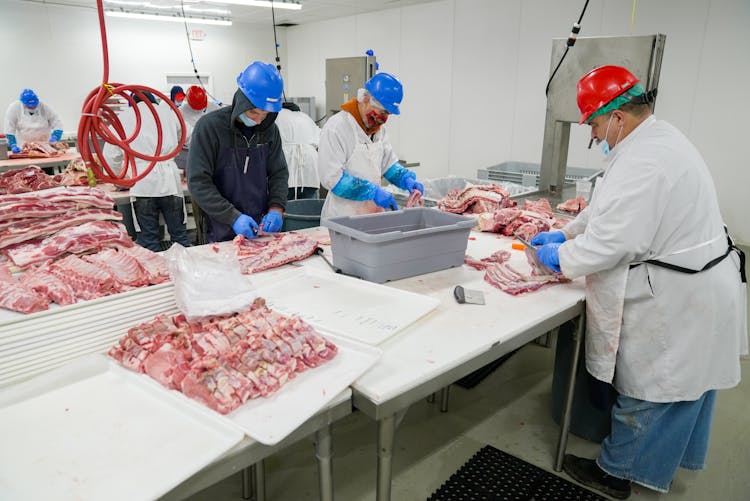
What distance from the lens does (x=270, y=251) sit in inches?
95.6

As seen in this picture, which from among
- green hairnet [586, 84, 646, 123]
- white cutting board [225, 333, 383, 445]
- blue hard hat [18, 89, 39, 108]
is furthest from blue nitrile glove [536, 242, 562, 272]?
blue hard hat [18, 89, 39, 108]

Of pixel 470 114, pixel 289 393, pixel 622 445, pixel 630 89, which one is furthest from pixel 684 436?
pixel 470 114

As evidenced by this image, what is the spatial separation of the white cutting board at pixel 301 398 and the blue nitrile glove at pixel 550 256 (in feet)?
3.38

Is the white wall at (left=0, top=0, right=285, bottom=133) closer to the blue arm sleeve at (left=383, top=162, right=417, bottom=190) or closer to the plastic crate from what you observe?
the plastic crate

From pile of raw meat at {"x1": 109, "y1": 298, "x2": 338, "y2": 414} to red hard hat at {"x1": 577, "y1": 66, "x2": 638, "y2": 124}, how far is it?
153 centimetres

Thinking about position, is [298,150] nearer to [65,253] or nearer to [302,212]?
[302,212]

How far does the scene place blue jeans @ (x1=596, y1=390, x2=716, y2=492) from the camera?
2.14m

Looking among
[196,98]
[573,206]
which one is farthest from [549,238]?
[196,98]

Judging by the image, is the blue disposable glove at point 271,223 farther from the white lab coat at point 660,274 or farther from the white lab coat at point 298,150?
the white lab coat at point 298,150

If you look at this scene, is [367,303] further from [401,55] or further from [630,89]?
[401,55]

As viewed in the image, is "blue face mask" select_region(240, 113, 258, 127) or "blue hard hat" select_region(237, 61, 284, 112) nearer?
"blue hard hat" select_region(237, 61, 284, 112)

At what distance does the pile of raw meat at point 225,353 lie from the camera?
130 centimetres

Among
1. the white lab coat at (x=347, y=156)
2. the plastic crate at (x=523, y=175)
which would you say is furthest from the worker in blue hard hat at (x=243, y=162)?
the plastic crate at (x=523, y=175)

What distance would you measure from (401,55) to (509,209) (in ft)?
21.9
